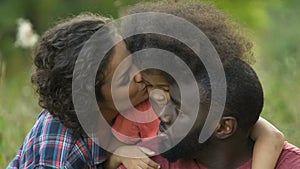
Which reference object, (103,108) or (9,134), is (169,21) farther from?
(9,134)

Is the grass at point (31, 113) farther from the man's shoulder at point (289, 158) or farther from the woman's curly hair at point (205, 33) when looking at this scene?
the man's shoulder at point (289, 158)

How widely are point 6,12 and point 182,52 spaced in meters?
6.93

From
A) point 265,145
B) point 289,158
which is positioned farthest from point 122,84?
point 289,158

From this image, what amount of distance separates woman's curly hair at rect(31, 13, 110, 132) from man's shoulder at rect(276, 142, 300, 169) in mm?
868

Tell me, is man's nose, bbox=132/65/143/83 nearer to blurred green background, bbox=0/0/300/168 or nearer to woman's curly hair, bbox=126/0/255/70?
woman's curly hair, bbox=126/0/255/70

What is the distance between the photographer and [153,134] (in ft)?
12.2

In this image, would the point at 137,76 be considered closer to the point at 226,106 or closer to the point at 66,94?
the point at 66,94

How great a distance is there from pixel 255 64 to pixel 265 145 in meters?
3.43

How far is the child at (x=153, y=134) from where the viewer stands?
3.32m

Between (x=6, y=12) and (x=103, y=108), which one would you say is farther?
(x=6, y=12)

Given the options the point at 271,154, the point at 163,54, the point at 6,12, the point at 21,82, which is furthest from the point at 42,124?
the point at 6,12

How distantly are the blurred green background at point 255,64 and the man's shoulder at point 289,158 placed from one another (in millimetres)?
712

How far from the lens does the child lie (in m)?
3.32

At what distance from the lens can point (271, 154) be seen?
3.35m
